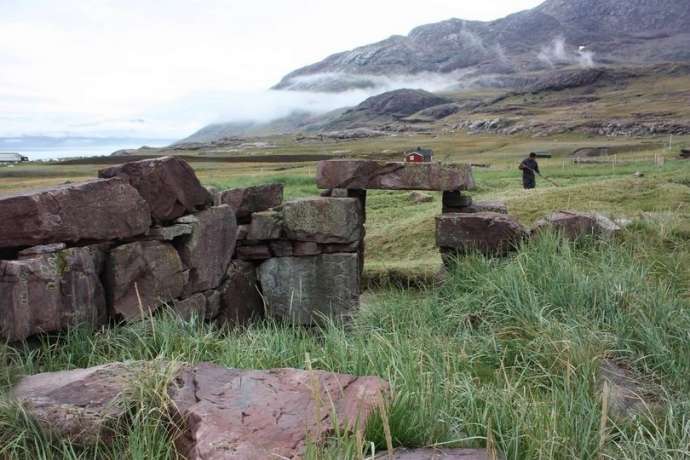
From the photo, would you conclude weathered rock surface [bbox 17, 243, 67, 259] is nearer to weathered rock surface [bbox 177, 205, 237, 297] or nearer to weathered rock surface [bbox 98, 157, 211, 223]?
weathered rock surface [bbox 98, 157, 211, 223]

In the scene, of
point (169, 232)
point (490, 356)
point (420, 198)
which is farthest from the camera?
point (420, 198)

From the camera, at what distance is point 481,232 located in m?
10.8

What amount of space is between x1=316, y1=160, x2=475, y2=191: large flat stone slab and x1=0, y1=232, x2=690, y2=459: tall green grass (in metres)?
2.31

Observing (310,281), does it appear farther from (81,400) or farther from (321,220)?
(81,400)

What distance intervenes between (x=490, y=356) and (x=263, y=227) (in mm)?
5410

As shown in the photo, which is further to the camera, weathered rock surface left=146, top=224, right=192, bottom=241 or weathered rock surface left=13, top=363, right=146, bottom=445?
weathered rock surface left=146, top=224, right=192, bottom=241

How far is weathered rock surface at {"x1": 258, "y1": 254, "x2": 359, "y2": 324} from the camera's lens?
10.7 metres

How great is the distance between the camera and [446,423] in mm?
4367

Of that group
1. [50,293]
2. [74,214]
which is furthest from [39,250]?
[74,214]

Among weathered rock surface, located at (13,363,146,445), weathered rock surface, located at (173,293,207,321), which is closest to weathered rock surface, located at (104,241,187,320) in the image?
weathered rock surface, located at (173,293,207,321)

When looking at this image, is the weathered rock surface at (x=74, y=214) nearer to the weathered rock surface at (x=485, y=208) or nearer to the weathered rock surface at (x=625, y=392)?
the weathered rock surface at (x=625, y=392)

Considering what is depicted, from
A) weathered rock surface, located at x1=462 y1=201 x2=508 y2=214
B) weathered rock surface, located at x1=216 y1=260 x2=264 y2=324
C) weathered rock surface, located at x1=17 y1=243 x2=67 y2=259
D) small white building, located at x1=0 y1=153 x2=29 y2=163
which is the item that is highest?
small white building, located at x1=0 y1=153 x2=29 y2=163

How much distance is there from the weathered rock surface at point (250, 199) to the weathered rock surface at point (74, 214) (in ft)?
9.07

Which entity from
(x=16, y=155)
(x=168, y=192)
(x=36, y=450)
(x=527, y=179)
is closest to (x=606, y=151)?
(x=527, y=179)
